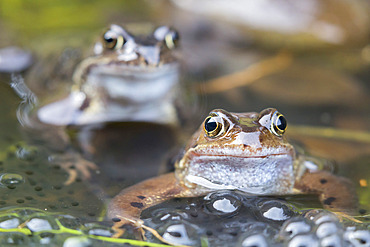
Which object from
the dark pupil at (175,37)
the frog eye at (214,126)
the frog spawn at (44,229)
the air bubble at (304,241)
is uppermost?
the dark pupil at (175,37)

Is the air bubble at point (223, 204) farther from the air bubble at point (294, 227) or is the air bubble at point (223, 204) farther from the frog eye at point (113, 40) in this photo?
the frog eye at point (113, 40)

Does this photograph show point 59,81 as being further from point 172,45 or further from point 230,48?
point 230,48

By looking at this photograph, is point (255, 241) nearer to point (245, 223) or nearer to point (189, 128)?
point (245, 223)

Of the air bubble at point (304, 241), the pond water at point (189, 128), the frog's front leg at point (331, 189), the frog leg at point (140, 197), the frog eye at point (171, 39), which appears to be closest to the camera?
the air bubble at point (304, 241)

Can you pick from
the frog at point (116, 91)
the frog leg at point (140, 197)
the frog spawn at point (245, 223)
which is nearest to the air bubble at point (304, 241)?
the frog spawn at point (245, 223)

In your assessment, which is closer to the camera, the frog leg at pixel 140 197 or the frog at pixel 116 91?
the frog leg at pixel 140 197

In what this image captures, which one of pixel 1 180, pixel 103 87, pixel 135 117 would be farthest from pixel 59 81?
pixel 1 180

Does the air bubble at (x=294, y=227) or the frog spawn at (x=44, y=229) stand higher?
the air bubble at (x=294, y=227)
